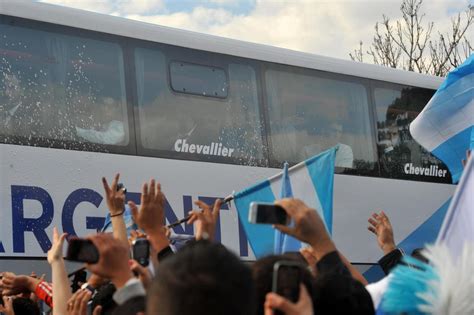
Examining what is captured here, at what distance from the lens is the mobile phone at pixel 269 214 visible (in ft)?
9.00

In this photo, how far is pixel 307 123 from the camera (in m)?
9.38

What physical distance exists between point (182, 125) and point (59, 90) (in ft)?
4.18

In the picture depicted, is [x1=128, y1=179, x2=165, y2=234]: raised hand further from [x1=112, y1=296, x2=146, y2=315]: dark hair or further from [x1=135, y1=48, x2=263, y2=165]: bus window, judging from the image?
[x1=135, y1=48, x2=263, y2=165]: bus window

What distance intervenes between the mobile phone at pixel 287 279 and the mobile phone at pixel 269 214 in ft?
2.26

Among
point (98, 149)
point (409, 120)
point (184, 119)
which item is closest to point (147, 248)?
point (98, 149)

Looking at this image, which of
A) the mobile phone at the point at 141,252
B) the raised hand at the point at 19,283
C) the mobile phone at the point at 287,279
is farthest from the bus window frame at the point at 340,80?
the mobile phone at the point at 287,279

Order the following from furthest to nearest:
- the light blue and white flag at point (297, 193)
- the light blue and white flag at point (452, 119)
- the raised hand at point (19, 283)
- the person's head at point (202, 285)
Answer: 1. the light blue and white flag at point (452, 119)
2. the light blue and white flag at point (297, 193)
3. the raised hand at point (19, 283)
4. the person's head at point (202, 285)

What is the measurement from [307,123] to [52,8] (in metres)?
2.99

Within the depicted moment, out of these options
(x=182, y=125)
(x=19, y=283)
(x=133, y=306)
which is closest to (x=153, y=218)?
(x=133, y=306)

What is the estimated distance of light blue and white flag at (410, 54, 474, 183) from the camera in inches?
270

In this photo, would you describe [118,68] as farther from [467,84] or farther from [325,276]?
[325,276]

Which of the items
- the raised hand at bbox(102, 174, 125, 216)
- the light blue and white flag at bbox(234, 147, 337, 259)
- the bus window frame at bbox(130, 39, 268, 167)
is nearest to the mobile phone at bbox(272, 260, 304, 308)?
the raised hand at bbox(102, 174, 125, 216)

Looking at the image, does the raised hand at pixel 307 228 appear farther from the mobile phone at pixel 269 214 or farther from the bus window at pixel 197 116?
the bus window at pixel 197 116

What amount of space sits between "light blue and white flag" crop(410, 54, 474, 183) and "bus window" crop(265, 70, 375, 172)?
7.55 feet
